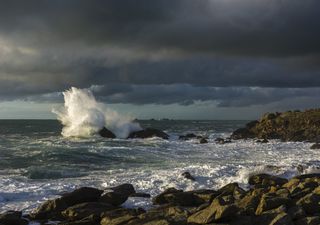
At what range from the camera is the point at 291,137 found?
43.3m

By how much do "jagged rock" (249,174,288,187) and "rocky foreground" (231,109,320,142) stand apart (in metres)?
26.1

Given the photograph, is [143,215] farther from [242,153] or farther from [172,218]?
[242,153]

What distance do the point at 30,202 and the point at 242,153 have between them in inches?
740

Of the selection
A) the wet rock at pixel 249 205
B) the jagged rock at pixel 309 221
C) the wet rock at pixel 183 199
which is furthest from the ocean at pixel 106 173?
the jagged rock at pixel 309 221

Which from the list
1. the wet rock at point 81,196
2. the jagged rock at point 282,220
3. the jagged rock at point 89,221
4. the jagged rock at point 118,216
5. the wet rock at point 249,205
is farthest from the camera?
the wet rock at point 81,196

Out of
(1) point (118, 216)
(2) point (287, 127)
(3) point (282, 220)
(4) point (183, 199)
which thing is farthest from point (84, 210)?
(2) point (287, 127)

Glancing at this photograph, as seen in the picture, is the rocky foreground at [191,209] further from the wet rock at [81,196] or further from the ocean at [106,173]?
the ocean at [106,173]

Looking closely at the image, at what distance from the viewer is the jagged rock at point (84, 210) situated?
39.3 feet

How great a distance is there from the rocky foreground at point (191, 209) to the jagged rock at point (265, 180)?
1.28m

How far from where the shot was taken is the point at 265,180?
16.5m

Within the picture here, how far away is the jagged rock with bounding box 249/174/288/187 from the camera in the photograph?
16.1m

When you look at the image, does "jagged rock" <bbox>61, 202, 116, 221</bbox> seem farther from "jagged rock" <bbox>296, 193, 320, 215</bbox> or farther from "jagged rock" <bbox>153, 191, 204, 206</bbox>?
"jagged rock" <bbox>296, 193, 320, 215</bbox>

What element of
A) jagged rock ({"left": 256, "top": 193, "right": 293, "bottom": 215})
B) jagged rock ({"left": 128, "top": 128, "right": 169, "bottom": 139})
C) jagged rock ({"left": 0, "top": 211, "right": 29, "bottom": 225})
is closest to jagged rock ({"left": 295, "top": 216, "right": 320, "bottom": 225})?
jagged rock ({"left": 256, "top": 193, "right": 293, "bottom": 215})

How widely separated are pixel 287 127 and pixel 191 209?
125ft
